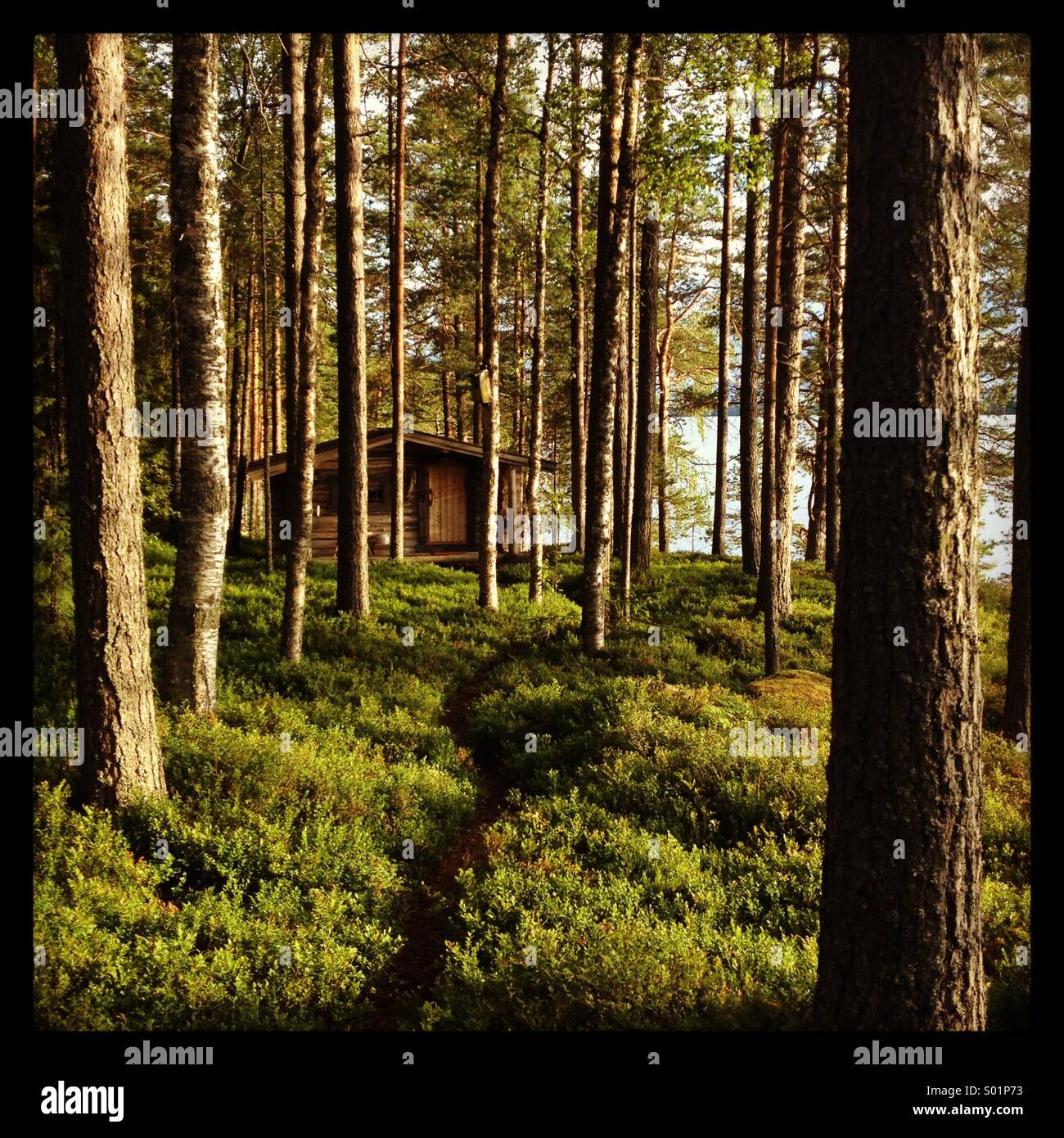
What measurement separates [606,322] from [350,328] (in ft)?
18.6

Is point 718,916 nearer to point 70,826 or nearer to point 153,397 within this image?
point 70,826

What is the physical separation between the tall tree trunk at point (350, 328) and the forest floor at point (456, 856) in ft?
9.04

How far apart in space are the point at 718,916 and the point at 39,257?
44.7 feet

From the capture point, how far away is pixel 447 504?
1100 inches

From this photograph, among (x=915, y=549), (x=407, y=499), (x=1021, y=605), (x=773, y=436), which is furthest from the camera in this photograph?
(x=407, y=499)

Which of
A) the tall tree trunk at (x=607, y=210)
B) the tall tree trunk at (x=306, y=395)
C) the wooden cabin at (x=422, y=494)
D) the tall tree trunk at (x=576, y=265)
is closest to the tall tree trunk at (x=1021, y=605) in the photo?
the tall tree trunk at (x=607, y=210)

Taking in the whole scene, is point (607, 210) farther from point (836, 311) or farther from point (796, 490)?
point (796, 490)

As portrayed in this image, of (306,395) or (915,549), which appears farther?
(306,395)

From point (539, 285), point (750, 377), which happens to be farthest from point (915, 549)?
point (750, 377)

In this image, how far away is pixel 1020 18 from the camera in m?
4.16

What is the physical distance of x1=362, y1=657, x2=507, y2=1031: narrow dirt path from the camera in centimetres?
544

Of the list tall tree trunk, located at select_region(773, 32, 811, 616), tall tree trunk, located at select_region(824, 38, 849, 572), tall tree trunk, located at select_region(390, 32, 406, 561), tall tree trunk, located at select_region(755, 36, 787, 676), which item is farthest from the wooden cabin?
tall tree trunk, located at select_region(755, 36, 787, 676)

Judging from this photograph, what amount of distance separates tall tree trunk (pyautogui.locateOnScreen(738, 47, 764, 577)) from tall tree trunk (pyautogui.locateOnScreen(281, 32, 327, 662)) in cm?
879

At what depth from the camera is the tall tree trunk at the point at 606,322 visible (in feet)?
41.7
